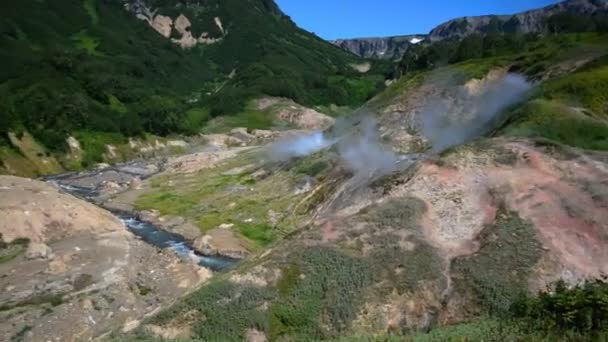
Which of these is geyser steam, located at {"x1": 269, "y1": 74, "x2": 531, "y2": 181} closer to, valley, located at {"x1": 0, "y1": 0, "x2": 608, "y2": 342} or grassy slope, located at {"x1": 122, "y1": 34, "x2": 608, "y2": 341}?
valley, located at {"x1": 0, "y1": 0, "x2": 608, "y2": 342}

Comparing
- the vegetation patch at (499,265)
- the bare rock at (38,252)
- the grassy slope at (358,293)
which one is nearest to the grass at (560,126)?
the vegetation patch at (499,265)

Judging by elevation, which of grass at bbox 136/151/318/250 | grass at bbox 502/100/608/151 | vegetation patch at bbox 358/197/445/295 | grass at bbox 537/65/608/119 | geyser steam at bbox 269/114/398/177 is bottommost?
grass at bbox 136/151/318/250

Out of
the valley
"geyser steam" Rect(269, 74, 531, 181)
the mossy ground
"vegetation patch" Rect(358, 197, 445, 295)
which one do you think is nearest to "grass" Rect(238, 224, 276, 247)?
the mossy ground

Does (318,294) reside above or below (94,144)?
above

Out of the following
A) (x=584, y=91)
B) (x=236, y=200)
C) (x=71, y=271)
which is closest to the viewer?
(x=71, y=271)

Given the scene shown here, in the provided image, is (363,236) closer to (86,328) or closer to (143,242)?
(86,328)

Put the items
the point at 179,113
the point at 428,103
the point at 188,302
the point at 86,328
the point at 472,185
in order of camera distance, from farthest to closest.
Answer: the point at 179,113, the point at 428,103, the point at 86,328, the point at 472,185, the point at 188,302

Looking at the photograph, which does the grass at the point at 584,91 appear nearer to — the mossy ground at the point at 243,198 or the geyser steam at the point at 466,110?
the geyser steam at the point at 466,110

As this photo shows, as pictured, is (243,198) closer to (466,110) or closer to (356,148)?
(356,148)

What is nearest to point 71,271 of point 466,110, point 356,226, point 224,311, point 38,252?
point 38,252

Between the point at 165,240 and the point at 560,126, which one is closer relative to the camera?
the point at 560,126

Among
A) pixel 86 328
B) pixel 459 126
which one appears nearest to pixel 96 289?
pixel 86 328
